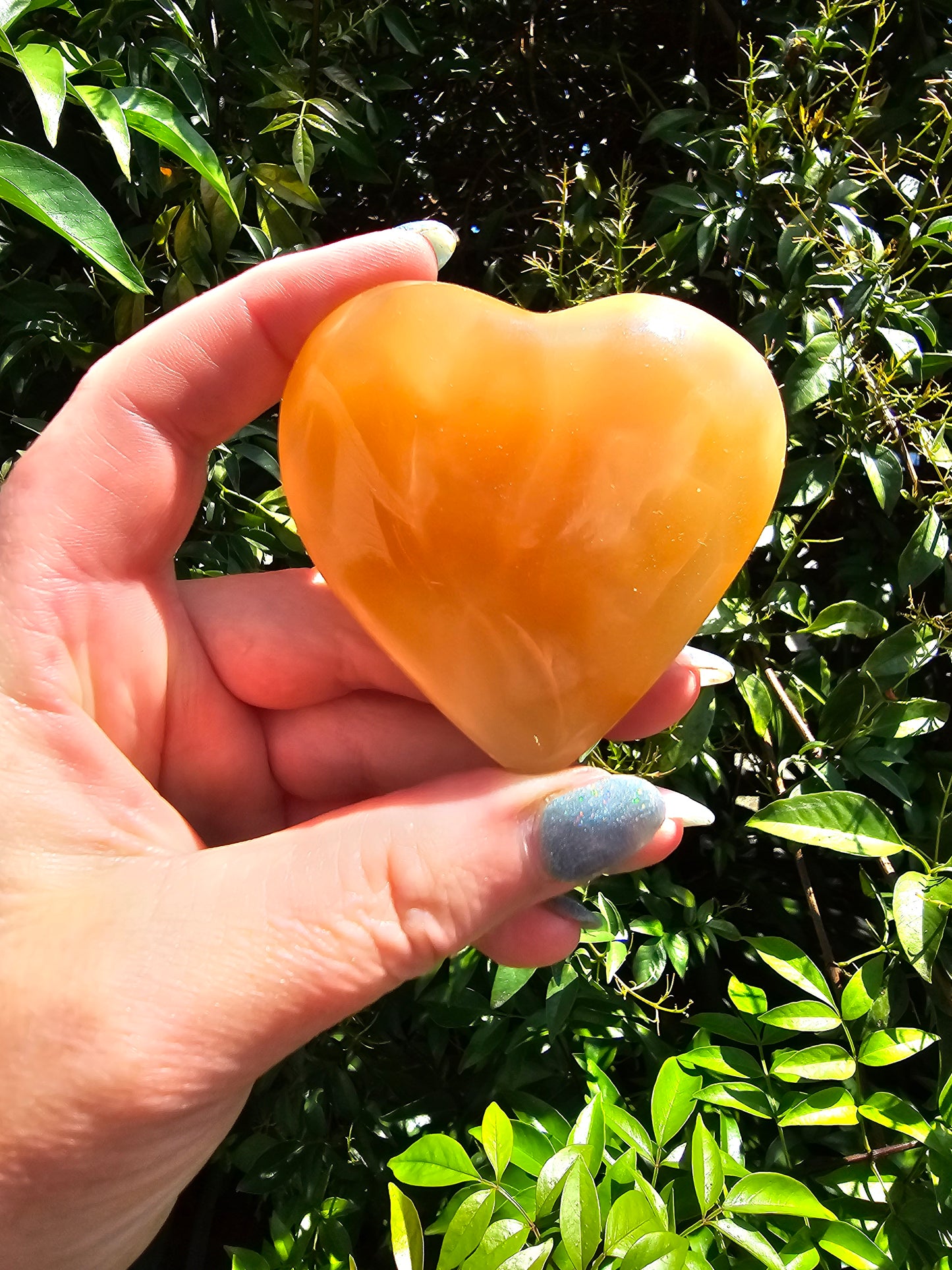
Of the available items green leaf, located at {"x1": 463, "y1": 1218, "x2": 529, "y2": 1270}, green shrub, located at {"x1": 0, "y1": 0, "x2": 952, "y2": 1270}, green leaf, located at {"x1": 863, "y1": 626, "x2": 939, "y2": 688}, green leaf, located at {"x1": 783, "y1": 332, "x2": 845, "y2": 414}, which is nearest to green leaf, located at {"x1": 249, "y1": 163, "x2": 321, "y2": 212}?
green shrub, located at {"x1": 0, "y1": 0, "x2": 952, "y2": 1270}

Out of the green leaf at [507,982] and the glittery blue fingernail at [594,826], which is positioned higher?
the glittery blue fingernail at [594,826]

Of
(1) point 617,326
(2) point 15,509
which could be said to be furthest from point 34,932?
(1) point 617,326

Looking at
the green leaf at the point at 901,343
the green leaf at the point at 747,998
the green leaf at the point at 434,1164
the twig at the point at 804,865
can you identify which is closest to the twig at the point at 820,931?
the twig at the point at 804,865

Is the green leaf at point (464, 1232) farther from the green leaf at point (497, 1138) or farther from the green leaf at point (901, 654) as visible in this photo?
the green leaf at point (901, 654)

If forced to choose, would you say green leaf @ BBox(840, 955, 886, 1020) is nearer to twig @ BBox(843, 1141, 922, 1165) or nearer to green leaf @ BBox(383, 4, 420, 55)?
twig @ BBox(843, 1141, 922, 1165)

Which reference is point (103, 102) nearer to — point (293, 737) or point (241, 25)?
point (241, 25)
